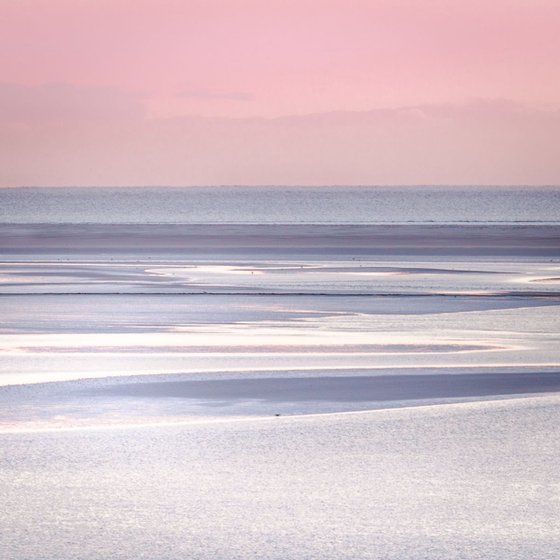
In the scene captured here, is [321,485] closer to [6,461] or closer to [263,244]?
[6,461]

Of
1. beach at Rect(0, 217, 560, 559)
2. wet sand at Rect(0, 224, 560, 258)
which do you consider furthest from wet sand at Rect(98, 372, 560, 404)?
wet sand at Rect(0, 224, 560, 258)

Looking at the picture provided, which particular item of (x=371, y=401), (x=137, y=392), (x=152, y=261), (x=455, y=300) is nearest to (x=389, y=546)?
(x=371, y=401)

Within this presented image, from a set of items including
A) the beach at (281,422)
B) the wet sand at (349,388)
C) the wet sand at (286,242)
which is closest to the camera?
the beach at (281,422)

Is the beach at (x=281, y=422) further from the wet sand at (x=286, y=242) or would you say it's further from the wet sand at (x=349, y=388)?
the wet sand at (x=286, y=242)

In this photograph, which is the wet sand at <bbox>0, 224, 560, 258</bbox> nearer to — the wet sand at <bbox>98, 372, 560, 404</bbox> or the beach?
the beach

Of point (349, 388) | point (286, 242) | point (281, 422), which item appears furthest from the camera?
point (286, 242)

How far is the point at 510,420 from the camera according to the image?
9.61 meters

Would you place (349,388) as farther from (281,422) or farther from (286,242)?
(286,242)

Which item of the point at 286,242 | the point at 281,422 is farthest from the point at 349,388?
the point at 286,242

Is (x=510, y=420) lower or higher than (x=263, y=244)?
higher

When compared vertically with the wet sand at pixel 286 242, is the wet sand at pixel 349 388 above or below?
above

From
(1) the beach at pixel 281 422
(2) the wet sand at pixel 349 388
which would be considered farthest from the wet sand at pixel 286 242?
(2) the wet sand at pixel 349 388

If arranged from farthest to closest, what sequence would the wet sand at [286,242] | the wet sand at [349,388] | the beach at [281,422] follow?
the wet sand at [286,242] < the wet sand at [349,388] < the beach at [281,422]

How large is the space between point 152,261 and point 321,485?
1064 inches
